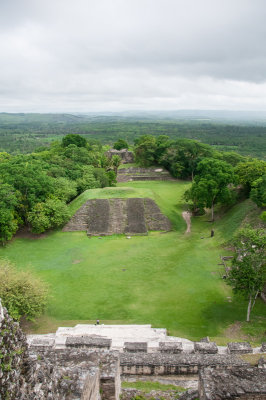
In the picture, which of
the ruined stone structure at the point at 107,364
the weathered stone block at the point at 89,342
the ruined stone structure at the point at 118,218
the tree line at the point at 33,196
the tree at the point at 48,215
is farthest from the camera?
the ruined stone structure at the point at 118,218

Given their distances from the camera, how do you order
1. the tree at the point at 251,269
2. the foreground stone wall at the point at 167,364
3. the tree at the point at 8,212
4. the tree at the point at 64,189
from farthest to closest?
the tree at the point at 64,189 → the tree at the point at 8,212 → the tree at the point at 251,269 → the foreground stone wall at the point at 167,364

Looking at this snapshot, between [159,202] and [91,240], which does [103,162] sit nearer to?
[159,202]

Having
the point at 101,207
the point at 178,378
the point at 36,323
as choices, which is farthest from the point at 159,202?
the point at 178,378

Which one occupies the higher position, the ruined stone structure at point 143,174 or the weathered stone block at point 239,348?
the ruined stone structure at point 143,174

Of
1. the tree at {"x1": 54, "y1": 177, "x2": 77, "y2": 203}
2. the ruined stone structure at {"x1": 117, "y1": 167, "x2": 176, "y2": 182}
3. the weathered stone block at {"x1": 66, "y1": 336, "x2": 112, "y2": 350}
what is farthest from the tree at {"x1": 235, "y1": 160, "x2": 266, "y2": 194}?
the weathered stone block at {"x1": 66, "y1": 336, "x2": 112, "y2": 350}

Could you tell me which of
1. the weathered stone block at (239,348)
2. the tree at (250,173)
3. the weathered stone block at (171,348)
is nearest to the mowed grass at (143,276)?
the weathered stone block at (171,348)

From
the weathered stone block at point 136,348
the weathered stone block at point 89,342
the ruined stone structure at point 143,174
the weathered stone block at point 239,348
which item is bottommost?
the weathered stone block at point 136,348

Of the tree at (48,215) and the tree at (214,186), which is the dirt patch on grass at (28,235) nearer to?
the tree at (48,215)
